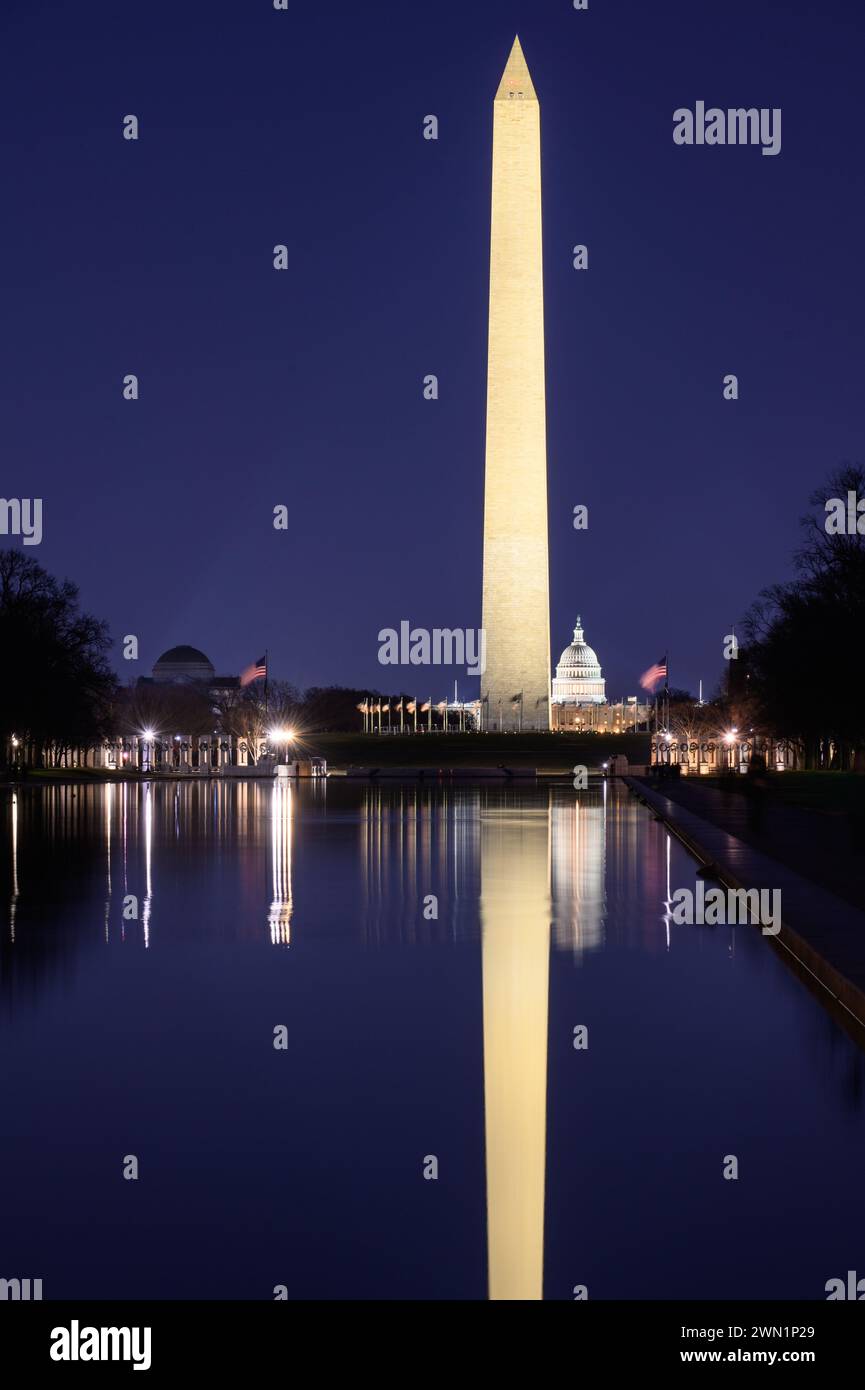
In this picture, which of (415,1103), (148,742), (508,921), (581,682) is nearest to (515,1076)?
(415,1103)

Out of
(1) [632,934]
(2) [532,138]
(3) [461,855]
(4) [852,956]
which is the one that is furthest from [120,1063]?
(2) [532,138]

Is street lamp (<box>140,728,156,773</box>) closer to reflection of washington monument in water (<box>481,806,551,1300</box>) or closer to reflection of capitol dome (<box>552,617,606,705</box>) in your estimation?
reflection of capitol dome (<box>552,617,606,705</box>)

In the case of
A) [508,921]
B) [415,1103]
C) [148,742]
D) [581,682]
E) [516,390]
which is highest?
[516,390]

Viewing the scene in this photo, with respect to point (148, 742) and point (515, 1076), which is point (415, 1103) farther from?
point (148, 742)

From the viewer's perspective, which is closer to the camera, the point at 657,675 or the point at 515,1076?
the point at 515,1076

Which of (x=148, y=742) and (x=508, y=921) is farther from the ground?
(x=148, y=742)

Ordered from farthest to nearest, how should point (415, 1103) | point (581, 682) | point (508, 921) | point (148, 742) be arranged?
1. point (581, 682)
2. point (148, 742)
3. point (508, 921)
4. point (415, 1103)

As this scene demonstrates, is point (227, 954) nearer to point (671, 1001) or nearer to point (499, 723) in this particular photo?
point (671, 1001)

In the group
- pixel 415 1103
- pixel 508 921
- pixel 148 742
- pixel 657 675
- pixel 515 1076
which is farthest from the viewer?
pixel 148 742
